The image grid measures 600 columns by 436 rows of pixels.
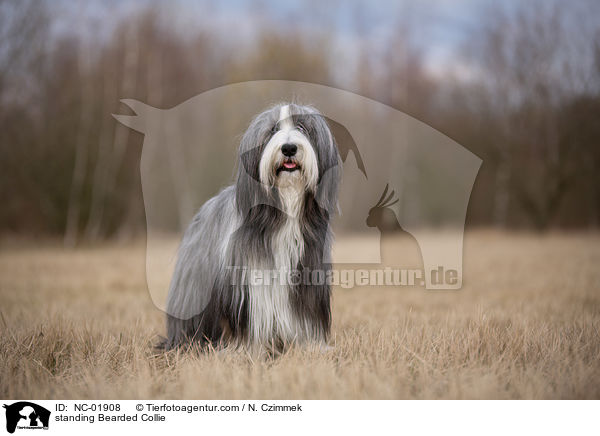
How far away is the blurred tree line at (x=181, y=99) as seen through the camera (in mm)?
10477

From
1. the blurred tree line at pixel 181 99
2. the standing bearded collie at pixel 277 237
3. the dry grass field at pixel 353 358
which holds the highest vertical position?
the blurred tree line at pixel 181 99

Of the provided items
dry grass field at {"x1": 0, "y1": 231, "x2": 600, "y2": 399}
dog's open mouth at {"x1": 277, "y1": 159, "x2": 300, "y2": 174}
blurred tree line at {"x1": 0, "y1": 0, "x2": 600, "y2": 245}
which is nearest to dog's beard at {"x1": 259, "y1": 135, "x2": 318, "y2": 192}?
dog's open mouth at {"x1": 277, "y1": 159, "x2": 300, "y2": 174}

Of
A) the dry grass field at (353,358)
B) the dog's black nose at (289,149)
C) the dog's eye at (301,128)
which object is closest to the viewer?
the dry grass field at (353,358)

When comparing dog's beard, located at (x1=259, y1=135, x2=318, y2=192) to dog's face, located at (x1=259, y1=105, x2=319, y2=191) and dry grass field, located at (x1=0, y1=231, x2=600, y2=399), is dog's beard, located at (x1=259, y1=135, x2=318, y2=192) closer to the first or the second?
dog's face, located at (x1=259, y1=105, x2=319, y2=191)

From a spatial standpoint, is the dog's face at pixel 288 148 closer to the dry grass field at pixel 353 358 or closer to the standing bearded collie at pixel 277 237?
→ the standing bearded collie at pixel 277 237

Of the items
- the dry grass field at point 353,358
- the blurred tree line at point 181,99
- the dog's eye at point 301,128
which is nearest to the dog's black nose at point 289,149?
the dog's eye at point 301,128

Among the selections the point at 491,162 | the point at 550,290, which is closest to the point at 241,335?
the point at 550,290

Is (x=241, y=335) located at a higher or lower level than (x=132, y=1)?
lower

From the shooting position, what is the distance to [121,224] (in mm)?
12898

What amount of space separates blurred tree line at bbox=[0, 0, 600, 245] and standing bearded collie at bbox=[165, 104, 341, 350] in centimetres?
755

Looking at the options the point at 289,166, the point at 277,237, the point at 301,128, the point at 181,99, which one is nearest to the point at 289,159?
the point at 289,166
